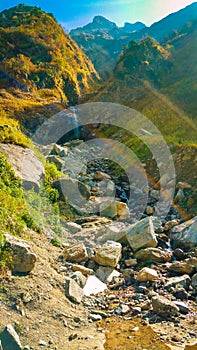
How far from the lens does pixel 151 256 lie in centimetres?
940

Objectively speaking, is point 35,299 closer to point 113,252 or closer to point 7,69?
point 113,252

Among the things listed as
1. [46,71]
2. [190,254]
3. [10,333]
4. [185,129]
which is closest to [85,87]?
[46,71]

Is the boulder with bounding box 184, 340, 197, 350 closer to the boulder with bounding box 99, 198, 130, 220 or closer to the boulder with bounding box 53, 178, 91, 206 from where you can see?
the boulder with bounding box 99, 198, 130, 220

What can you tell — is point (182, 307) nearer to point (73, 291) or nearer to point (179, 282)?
point (179, 282)

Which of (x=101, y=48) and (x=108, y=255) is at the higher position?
(x=101, y=48)

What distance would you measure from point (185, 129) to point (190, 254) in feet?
36.5

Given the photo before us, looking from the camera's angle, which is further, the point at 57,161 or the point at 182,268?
the point at 57,161

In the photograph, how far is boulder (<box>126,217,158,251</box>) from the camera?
977 cm

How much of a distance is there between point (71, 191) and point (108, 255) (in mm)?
4520

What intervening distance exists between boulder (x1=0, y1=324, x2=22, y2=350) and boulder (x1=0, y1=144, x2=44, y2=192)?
611 cm

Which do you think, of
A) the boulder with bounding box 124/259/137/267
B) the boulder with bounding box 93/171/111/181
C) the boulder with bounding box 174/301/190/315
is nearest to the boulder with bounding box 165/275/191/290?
the boulder with bounding box 174/301/190/315

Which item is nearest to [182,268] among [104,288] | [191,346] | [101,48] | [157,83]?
[104,288]

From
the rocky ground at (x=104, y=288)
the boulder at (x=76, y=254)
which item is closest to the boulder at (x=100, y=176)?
the rocky ground at (x=104, y=288)

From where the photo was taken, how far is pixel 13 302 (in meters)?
6.34
